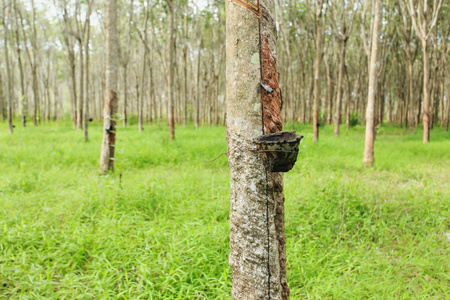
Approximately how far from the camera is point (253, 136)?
1.18 metres

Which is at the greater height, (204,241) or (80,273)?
(204,241)

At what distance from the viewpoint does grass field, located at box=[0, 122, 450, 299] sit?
2.48m

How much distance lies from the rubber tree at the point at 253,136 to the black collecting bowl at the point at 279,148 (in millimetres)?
46

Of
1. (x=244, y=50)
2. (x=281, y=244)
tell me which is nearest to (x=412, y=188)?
(x=281, y=244)

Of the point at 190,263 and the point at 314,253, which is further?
the point at 314,253

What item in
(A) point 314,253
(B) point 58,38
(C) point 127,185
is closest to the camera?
(A) point 314,253

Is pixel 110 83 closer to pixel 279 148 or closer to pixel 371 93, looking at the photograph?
pixel 279 148

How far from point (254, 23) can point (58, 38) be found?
28153 millimetres

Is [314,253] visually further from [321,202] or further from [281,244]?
[281,244]

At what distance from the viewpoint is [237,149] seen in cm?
122

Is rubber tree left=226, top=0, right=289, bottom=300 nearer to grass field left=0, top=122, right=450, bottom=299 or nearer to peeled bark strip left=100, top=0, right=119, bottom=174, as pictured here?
grass field left=0, top=122, right=450, bottom=299

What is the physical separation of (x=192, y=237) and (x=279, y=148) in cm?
238

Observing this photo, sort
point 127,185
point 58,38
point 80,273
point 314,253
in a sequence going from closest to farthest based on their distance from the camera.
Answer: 1. point 80,273
2. point 314,253
3. point 127,185
4. point 58,38

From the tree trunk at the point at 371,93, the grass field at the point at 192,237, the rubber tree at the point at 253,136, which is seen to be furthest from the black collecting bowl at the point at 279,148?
the tree trunk at the point at 371,93
